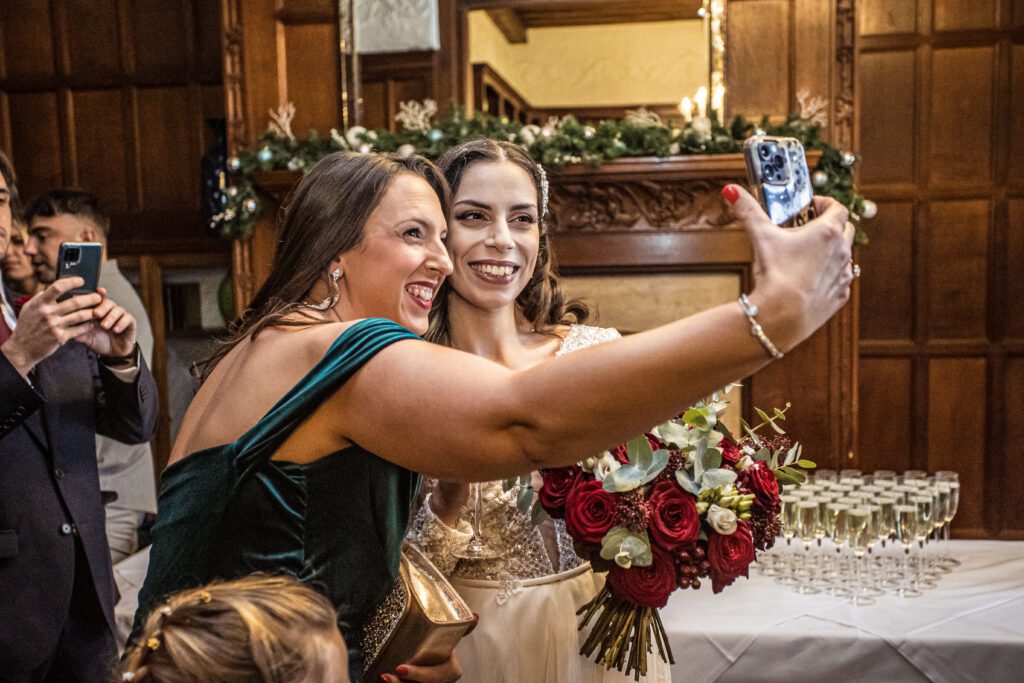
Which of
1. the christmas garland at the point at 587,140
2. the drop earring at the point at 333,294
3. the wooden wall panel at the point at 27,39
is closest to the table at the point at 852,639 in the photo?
the drop earring at the point at 333,294

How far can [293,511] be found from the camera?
3.73 feet

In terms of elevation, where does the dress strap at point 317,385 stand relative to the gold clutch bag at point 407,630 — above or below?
above

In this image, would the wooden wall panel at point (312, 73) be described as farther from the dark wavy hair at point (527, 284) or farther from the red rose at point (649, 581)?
the red rose at point (649, 581)

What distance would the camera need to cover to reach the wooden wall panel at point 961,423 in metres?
5.19

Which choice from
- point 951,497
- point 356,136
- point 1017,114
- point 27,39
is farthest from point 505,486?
point 27,39

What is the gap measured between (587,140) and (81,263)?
2.88 meters

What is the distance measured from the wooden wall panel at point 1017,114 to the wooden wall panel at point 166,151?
4.91m

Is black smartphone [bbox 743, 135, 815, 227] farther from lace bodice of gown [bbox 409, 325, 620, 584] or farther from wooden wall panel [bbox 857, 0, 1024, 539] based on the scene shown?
wooden wall panel [bbox 857, 0, 1024, 539]

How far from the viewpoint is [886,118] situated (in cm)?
518

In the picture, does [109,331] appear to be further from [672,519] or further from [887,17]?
[887,17]

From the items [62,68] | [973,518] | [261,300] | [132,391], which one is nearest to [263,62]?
[62,68]

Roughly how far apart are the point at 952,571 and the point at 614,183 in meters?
2.79

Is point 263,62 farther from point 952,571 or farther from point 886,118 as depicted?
point 952,571

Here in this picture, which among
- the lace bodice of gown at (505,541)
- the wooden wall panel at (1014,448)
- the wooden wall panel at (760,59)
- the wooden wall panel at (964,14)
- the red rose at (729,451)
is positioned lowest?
the wooden wall panel at (1014,448)
